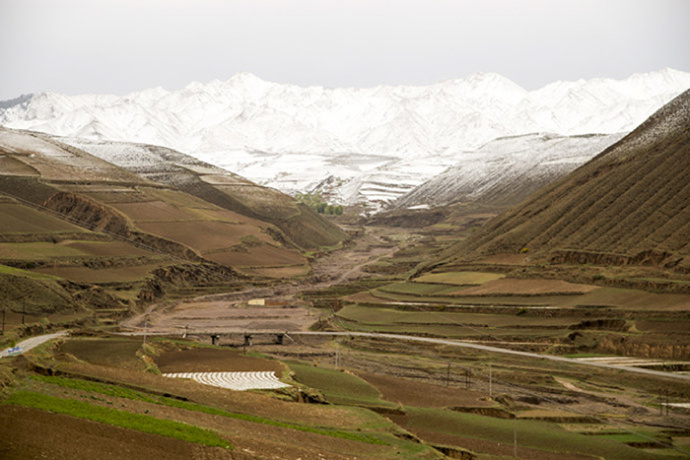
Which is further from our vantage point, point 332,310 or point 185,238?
point 185,238

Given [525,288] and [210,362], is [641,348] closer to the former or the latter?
[525,288]

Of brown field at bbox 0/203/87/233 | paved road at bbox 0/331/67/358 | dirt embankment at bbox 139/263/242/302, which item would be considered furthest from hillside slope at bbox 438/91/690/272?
paved road at bbox 0/331/67/358

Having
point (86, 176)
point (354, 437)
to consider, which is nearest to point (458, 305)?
point (354, 437)

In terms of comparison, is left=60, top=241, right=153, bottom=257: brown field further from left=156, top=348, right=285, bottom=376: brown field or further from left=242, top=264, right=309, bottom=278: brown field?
left=156, top=348, right=285, bottom=376: brown field

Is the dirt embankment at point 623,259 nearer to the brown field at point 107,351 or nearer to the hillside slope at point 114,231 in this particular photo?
the hillside slope at point 114,231

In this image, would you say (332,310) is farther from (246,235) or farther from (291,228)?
(291,228)

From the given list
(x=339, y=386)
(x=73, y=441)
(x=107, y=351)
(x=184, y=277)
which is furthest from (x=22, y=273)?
(x=73, y=441)

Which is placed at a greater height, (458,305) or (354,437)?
(458,305)

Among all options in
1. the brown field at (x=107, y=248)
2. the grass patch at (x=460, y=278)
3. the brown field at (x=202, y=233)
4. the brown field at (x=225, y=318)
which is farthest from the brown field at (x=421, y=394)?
the brown field at (x=202, y=233)
